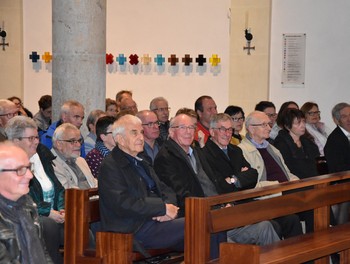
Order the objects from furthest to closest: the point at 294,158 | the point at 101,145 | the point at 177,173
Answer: the point at 294,158
the point at 101,145
the point at 177,173

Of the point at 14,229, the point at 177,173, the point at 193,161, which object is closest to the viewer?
the point at 14,229

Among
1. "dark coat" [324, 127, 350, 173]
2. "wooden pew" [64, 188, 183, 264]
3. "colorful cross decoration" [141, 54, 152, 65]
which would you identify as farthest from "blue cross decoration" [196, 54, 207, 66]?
"wooden pew" [64, 188, 183, 264]

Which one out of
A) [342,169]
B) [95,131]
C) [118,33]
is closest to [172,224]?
[95,131]

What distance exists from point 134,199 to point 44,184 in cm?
87

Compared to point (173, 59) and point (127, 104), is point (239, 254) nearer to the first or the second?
point (127, 104)

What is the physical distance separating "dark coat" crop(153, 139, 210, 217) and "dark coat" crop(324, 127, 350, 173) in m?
2.27

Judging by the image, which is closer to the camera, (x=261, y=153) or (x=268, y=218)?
(x=268, y=218)

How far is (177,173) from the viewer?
6766 mm

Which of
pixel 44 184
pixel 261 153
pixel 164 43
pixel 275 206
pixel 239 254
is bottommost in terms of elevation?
pixel 239 254

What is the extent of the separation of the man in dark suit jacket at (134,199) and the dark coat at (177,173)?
261 mm

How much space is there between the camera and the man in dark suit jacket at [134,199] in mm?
5934

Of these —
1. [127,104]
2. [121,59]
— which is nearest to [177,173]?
[127,104]

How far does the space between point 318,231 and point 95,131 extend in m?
2.42

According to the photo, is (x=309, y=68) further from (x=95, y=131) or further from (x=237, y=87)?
(x=95, y=131)
